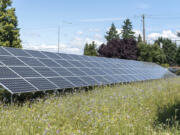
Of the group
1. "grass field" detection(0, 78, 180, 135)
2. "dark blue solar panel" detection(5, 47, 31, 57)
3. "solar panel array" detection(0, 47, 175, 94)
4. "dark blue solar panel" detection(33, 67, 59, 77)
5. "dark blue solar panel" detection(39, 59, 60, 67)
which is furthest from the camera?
"dark blue solar panel" detection(39, 59, 60, 67)

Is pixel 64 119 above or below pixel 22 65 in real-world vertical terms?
below

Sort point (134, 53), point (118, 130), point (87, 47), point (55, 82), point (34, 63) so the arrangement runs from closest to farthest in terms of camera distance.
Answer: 1. point (118, 130)
2. point (55, 82)
3. point (34, 63)
4. point (134, 53)
5. point (87, 47)

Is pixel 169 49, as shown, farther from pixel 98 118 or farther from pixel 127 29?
pixel 98 118

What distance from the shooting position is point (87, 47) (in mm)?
57594

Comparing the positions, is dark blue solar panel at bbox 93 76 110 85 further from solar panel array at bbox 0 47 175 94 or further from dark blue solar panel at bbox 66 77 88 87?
dark blue solar panel at bbox 66 77 88 87

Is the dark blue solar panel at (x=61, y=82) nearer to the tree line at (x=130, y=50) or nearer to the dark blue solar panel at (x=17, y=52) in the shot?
the dark blue solar panel at (x=17, y=52)

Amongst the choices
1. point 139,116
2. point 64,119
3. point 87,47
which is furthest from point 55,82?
point 87,47

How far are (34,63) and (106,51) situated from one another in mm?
38901

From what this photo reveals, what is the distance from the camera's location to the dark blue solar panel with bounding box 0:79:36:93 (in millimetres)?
8688

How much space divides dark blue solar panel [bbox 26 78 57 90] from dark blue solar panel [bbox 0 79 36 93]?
35 centimetres

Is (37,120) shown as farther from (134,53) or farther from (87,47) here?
(87,47)

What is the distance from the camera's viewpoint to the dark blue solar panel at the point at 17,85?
869 centimetres

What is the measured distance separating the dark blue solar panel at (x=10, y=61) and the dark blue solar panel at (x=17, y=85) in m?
1.75

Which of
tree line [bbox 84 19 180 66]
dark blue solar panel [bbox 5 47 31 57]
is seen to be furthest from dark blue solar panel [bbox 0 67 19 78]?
tree line [bbox 84 19 180 66]
